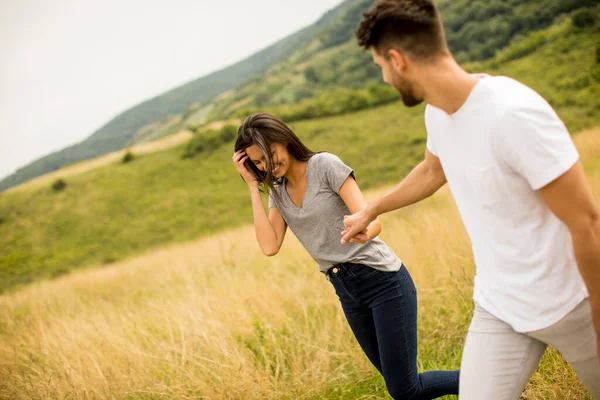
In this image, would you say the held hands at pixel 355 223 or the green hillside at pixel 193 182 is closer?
the held hands at pixel 355 223

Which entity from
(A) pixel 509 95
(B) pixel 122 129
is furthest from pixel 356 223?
(B) pixel 122 129

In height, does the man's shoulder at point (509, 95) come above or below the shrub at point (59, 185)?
below

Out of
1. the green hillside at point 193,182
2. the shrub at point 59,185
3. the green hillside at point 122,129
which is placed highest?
the green hillside at point 122,129

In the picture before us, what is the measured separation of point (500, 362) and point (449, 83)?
1080 mm

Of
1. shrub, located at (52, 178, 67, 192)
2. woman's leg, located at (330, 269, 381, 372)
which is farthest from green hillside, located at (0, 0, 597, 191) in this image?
woman's leg, located at (330, 269, 381, 372)

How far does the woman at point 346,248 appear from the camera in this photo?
2.31 metres

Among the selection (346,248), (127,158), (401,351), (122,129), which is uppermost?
(122,129)

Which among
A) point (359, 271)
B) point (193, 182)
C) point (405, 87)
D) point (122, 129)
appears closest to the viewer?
point (405, 87)

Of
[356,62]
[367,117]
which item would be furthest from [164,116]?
[367,117]

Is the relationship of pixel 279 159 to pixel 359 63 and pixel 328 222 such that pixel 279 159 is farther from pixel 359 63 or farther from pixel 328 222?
pixel 359 63

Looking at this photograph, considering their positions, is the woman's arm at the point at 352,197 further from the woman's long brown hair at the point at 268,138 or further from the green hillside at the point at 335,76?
the green hillside at the point at 335,76

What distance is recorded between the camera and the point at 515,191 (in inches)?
57.9

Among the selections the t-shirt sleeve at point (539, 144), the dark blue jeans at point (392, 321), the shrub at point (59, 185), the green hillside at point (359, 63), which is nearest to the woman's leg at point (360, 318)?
the dark blue jeans at point (392, 321)

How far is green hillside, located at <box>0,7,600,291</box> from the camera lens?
121 feet
